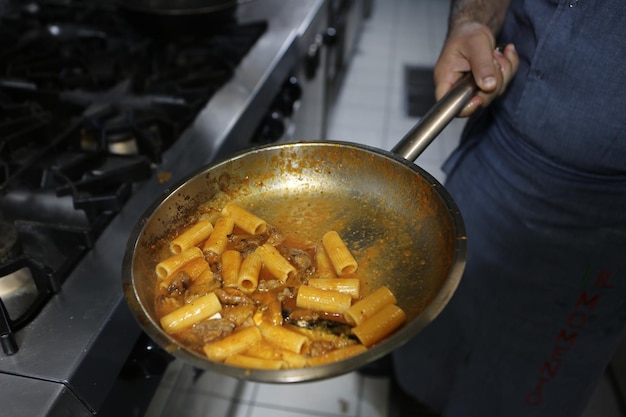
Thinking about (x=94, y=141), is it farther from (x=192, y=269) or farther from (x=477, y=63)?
(x=477, y=63)

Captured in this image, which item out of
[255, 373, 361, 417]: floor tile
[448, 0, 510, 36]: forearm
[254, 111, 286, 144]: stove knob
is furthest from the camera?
[255, 373, 361, 417]: floor tile

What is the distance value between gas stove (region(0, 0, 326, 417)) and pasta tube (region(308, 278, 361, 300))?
9.5 inches

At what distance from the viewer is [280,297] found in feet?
2.15

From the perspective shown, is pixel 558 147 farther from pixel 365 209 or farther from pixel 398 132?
pixel 398 132

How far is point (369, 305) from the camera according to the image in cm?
62

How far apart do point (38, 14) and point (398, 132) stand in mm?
1603

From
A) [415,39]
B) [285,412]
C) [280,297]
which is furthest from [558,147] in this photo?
[415,39]

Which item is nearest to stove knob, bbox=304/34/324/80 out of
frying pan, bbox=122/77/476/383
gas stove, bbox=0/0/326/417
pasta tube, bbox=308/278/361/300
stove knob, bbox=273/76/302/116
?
gas stove, bbox=0/0/326/417

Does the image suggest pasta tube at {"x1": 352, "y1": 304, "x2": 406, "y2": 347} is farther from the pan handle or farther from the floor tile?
the floor tile

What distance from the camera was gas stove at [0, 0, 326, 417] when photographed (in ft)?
1.99

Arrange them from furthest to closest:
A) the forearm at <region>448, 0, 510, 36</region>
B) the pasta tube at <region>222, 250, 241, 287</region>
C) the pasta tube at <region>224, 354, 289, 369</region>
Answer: the forearm at <region>448, 0, 510, 36</region> → the pasta tube at <region>222, 250, 241, 287</region> → the pasta tube at <region>224, 354, 289, 369</region>

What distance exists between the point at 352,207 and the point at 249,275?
0.20 m

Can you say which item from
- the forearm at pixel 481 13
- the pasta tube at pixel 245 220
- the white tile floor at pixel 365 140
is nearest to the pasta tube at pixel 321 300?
the pasta tube at pixel 245 220

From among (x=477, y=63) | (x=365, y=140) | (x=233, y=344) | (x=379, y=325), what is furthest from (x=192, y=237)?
(x=365, y=140)
